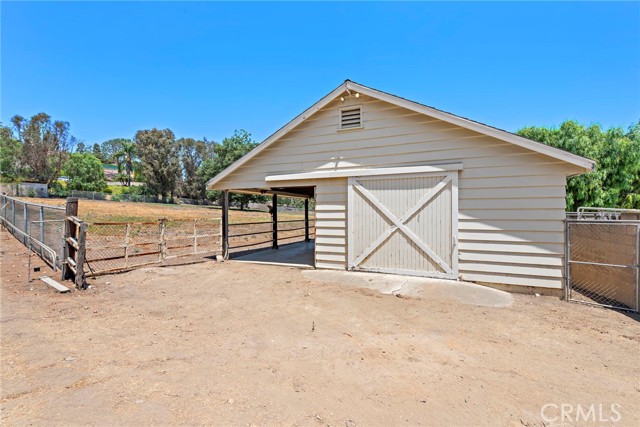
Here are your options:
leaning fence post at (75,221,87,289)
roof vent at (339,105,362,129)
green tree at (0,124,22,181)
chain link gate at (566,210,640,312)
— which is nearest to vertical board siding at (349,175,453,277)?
roof vent at (339,105,362,129)

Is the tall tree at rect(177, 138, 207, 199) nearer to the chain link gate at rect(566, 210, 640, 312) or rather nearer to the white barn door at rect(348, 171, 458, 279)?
the white barn door at rect(348, 171, 458, 279)

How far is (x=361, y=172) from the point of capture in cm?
714

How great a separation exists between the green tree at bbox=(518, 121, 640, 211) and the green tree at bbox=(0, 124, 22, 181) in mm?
65396

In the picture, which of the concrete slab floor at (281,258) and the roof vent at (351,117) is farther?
the concrete slab floor at (281,258)

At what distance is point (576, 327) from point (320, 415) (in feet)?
13.3

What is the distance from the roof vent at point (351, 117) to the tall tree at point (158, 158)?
175 ft

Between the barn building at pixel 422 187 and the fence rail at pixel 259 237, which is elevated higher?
the barn building at pixel 422 187

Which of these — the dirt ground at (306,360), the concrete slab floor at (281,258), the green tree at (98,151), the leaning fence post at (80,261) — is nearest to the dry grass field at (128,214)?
the concrete slab floor at (281,258)

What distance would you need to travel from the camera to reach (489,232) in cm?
600

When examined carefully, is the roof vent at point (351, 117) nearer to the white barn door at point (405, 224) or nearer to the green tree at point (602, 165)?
the white barn door at point (405, 224)

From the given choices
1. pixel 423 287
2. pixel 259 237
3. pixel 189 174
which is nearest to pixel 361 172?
pixel 423 287

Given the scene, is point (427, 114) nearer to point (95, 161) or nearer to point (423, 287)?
point (423, 287)

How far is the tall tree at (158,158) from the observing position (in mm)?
52250

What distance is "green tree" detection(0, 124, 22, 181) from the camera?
4503cm
